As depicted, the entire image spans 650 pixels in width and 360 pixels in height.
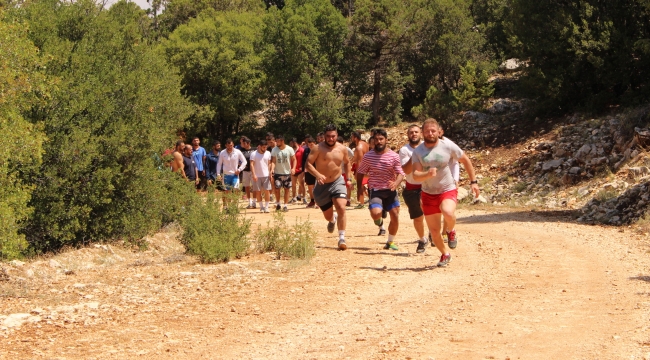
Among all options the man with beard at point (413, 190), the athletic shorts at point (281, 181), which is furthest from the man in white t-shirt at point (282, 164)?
the man with beard at point (413, 190)

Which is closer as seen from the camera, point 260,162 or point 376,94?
point 260,162

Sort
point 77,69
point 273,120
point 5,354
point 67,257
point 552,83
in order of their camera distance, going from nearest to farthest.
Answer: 1. point 5,354
2. point 67,257
3. point 77,69
4. point 552,83
5. point 273,120

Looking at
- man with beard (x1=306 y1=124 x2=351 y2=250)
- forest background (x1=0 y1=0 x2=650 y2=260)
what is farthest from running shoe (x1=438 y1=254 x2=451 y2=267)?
forest background (x1=0 y1=0 x2=650 y2=260)

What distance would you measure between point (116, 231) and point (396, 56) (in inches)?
1172

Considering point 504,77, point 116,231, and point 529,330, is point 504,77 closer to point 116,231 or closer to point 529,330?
point 116,231

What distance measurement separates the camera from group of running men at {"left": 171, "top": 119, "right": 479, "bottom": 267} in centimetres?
1017

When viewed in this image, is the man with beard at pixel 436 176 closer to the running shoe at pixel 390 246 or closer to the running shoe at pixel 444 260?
the running shoe at pixel 444 260

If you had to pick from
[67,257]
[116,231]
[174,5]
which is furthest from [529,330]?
[174,5]

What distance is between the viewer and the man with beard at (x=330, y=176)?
1246 centimetres

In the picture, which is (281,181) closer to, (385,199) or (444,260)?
(385,199)

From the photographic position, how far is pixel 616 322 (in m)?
7.29

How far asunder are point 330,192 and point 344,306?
4281 millimetres

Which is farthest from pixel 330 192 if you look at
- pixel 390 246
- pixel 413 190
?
pixel 413 190

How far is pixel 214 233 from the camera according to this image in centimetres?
1127
